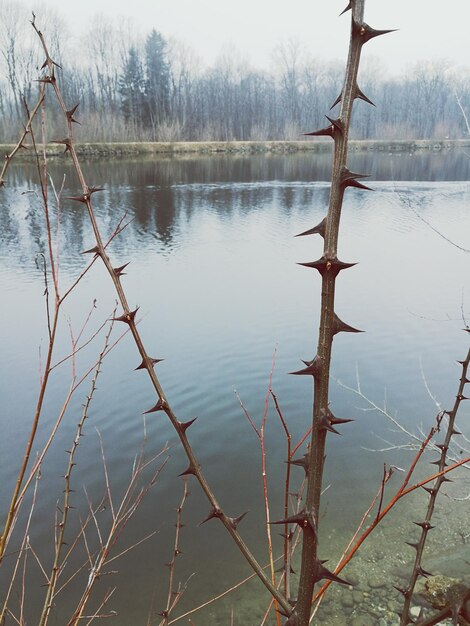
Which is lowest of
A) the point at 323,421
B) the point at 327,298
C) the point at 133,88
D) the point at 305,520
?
the point at 305,520

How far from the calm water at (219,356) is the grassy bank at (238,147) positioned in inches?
1169

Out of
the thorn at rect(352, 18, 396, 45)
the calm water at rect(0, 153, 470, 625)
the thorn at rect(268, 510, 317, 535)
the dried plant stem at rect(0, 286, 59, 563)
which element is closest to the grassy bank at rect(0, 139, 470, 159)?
the calm water at rect(0, 153, 470, 625)

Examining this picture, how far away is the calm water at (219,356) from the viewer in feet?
22.2

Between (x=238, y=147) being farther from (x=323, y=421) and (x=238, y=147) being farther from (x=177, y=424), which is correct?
(x=323, y=421)

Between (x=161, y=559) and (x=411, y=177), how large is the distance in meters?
40.6

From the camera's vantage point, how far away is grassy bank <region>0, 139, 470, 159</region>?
171 ft

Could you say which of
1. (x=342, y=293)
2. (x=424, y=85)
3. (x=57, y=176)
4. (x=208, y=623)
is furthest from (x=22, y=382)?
(x=424, y=85)

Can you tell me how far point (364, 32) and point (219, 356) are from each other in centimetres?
1055

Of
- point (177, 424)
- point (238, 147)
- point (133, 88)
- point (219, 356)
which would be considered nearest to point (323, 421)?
point (177, 424)

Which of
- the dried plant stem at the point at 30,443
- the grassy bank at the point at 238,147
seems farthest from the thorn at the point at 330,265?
the grassy bank at the point at 238,147

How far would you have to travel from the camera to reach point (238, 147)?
63.0 metres

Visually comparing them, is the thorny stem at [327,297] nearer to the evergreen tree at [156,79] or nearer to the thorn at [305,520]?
the thorn at [305,520]

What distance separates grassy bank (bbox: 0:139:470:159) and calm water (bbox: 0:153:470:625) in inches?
1169

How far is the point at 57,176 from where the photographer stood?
34.2 m
